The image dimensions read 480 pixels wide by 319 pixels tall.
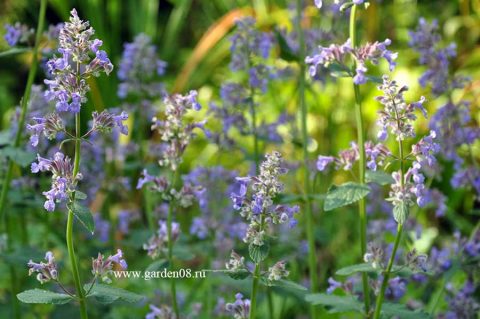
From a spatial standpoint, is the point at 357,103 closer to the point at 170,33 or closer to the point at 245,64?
the point at 245,64

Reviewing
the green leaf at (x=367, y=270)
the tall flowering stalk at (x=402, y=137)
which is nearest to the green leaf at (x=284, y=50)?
the tall flowering stalk at (x=402, y=137)

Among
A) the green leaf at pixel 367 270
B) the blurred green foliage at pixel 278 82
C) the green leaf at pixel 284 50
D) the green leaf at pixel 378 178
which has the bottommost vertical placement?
the green leaf at pixel 367 270

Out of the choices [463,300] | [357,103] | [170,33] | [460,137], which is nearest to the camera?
[357,103]

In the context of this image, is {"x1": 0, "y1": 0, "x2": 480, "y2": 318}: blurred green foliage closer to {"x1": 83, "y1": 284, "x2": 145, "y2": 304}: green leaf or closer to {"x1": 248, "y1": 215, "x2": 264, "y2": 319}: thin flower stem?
{"x1": 248, "y1": 215, "x2": 264, "y2": 319}: thin flower stem

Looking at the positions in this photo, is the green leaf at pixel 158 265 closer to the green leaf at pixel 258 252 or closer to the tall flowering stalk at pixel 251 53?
the green leaf at pixel 258 252

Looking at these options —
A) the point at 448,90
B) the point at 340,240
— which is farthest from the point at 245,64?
the point at 340,240
